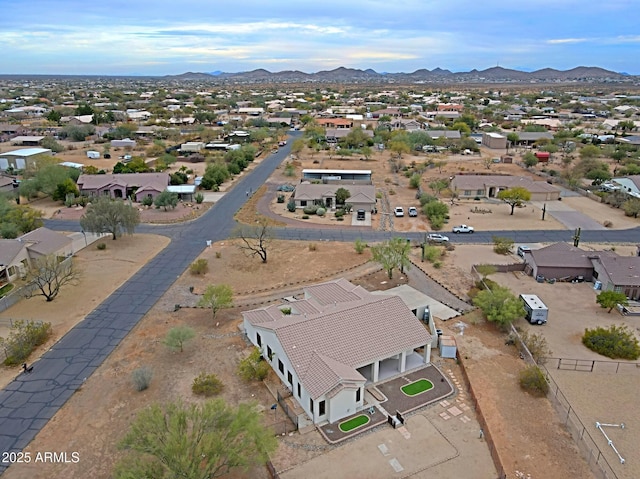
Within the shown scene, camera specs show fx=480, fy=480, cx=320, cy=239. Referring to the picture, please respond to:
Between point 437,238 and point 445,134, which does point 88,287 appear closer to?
point 437,238

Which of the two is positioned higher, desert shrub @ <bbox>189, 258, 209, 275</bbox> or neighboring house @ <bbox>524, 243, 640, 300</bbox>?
neighboring house @ <bbox>524, 243, 640, 300</bbox>


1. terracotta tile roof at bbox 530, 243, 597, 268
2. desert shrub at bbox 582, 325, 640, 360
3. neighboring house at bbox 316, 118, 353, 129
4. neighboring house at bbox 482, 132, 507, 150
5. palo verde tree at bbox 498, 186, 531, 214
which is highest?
neighboring house at bbox 316, 118, 353, 129

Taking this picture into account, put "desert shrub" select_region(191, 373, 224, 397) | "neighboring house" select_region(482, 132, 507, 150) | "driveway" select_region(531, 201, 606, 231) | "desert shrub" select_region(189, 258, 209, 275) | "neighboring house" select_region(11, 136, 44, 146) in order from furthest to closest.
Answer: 1. "neighboring house" select_region(482, 132, 507, 150)
2. "neighboring house" select_region(11, 136, 44, 146)
3. "driveway" select_region(531, 201, 606, 231)
4. "desert shrub" select_region(189, 258, 209, 275)
5. "desert shrub" select_region(191, 373, 224, 397)

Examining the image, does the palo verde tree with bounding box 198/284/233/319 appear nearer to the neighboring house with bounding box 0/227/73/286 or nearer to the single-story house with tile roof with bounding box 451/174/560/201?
the neighboring house with bounding box 0/227/73/286

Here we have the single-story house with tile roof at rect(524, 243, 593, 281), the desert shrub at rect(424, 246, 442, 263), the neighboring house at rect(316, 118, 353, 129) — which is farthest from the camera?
the neighboring house at rect(316, 118, 353, 129)

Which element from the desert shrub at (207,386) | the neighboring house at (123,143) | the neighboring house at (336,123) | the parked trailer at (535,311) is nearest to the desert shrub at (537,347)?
the parked trailer at (535,311)

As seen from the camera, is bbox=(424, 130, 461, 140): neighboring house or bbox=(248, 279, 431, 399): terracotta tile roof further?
bbox=(424, 130, 461, 140): neighboring house

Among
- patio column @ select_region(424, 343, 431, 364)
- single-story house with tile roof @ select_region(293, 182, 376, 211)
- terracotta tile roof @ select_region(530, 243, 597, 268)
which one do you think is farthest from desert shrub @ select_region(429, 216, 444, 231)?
patio column @ select_region(424, 343, 431, 364)

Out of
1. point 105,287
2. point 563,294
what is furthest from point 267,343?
point 563,294

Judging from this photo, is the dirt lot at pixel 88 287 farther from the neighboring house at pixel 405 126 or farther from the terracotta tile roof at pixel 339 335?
the neighboring house at pixel 405 126
